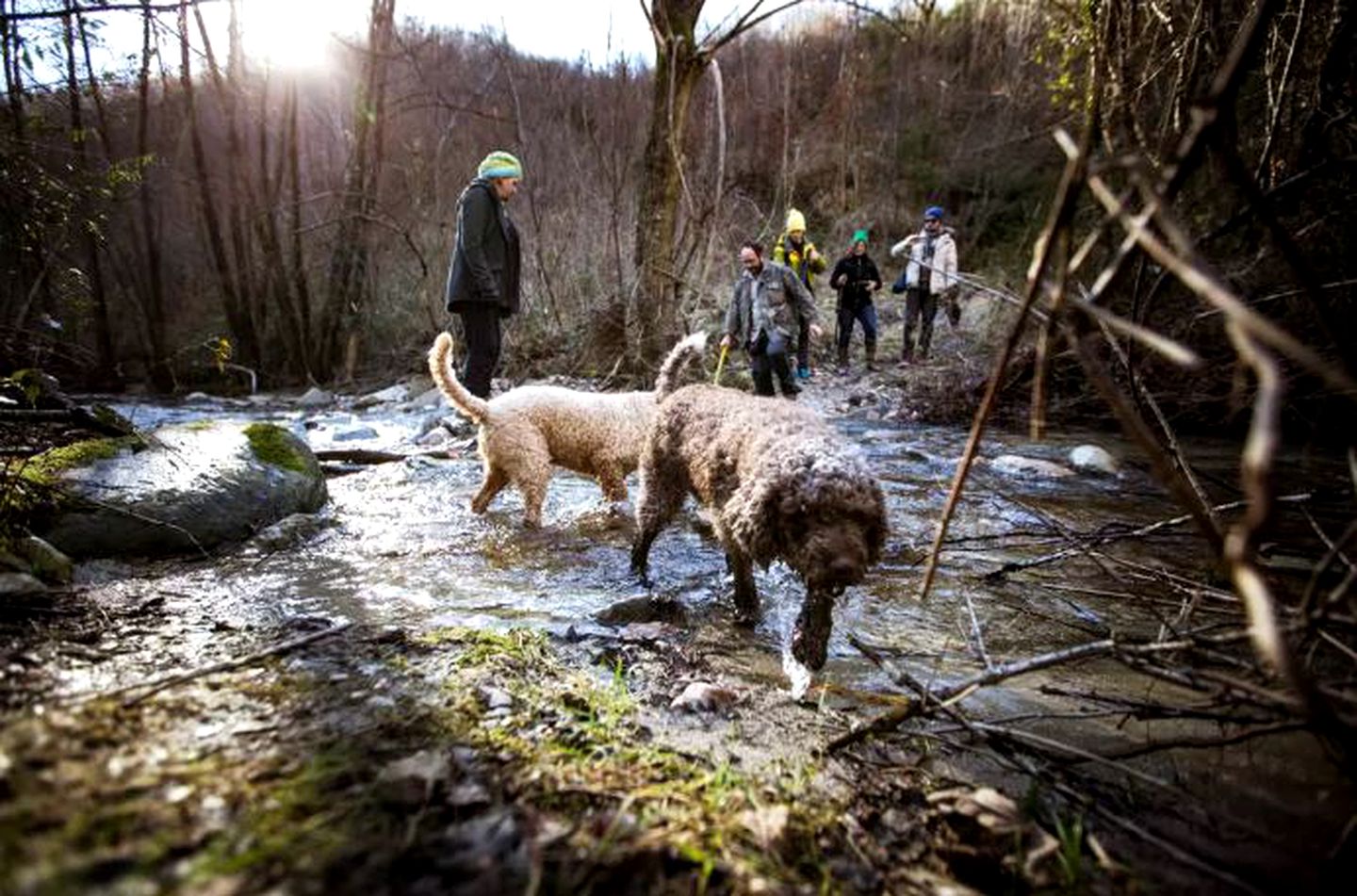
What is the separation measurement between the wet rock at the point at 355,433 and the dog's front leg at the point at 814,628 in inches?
261

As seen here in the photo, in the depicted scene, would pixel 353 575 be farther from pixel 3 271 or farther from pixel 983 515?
pixel 983 515

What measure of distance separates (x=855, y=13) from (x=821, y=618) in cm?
1919

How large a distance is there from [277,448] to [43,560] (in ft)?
6.01

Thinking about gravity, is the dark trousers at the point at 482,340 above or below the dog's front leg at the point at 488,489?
above

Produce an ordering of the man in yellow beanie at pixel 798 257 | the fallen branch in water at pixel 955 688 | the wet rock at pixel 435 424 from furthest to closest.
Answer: the man in yellow beanie at pixel 798 257, the wet rock at pixel 435 424, the fallen branch in water at pixel 955 688

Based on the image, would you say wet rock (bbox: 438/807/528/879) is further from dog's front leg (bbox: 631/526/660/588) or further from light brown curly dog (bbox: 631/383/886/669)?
dog's front leg (bbox: 631/526/660/588)

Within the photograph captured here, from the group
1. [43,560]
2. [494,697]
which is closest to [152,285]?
[43,560]

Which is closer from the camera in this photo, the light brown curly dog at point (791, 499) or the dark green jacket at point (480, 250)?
the light brown curly dog at point (791, 499)

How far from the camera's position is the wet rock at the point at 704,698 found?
2.19 meters

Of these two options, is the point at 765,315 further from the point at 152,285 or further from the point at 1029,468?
the point at 152,285

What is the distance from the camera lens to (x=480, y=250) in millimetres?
6797

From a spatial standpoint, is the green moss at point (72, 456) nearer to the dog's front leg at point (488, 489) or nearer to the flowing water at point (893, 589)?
the flowing water at point (893, 589)

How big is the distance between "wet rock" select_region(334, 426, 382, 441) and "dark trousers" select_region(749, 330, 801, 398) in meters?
4.66

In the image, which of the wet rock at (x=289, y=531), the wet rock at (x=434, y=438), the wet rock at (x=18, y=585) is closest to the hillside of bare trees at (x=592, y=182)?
the wet rock at (x=289, y=531)
